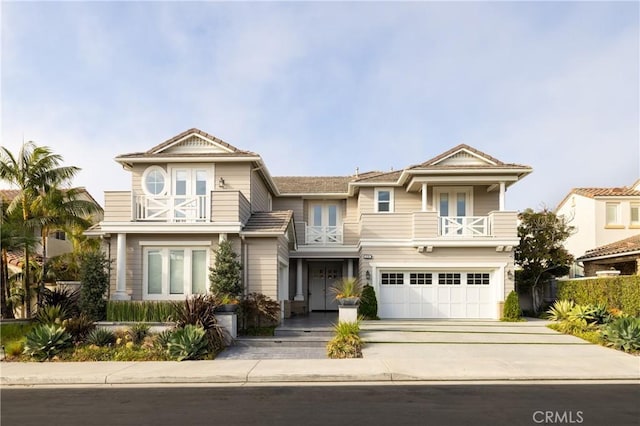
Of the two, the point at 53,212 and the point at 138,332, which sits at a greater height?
the point at 53,212

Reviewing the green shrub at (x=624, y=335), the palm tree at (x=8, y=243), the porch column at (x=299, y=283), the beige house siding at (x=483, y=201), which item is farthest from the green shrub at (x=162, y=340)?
the beige house siding at (x=483, y=201)

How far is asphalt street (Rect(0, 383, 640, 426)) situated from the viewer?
7.54 m

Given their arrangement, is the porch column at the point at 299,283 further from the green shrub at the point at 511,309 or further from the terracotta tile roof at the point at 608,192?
the terracotta tile roof at the point at 608,192

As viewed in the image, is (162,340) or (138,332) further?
(138,332)

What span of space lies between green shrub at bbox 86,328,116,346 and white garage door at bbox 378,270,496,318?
1032cm

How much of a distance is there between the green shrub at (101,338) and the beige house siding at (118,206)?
13.9 ft

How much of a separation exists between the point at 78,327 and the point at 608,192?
26251mm

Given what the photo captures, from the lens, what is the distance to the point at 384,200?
22578mm

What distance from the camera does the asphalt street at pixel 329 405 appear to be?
7535 mm

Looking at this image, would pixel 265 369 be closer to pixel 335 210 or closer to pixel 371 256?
pixel 371 256

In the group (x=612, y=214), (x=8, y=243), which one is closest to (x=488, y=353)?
(x=8, y=243)

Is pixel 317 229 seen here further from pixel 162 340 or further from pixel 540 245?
pixel 162 340

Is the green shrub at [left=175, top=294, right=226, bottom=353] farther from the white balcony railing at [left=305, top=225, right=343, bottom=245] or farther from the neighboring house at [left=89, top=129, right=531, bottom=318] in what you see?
the white balcony railing at [left=305, top=225, right=343, bottom=245]

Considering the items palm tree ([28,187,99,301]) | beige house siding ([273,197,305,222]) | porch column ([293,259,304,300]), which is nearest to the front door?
porch column ([293,259,304,300])
